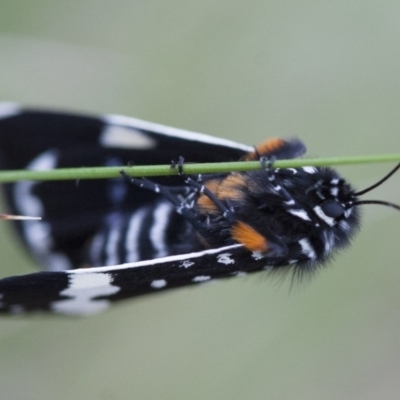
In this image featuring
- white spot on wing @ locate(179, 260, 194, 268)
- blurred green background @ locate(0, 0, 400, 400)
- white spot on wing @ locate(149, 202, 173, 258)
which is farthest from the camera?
blurred green background @ locate(0, 0, 400, 400)

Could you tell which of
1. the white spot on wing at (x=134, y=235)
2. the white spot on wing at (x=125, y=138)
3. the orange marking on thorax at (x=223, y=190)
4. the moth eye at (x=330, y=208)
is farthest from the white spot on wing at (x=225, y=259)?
the white spot on wing at (x=125, y=138)

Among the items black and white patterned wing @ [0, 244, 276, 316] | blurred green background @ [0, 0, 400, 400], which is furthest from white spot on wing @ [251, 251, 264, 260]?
blurred green background @ [0, 0, 400, 400]

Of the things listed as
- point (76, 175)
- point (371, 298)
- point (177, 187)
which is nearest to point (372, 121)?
point (371, 298)

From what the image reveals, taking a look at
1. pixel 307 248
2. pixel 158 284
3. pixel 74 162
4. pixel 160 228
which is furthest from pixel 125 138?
pixel 307 248

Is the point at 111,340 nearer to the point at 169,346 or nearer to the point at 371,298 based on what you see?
the point at 169,346

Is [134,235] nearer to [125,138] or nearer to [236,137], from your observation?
[125,138]

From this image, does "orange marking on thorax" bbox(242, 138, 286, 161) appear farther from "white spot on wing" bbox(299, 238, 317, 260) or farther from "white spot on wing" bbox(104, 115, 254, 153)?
"white spot on wing" bbox(299, 238, 317, 260)
